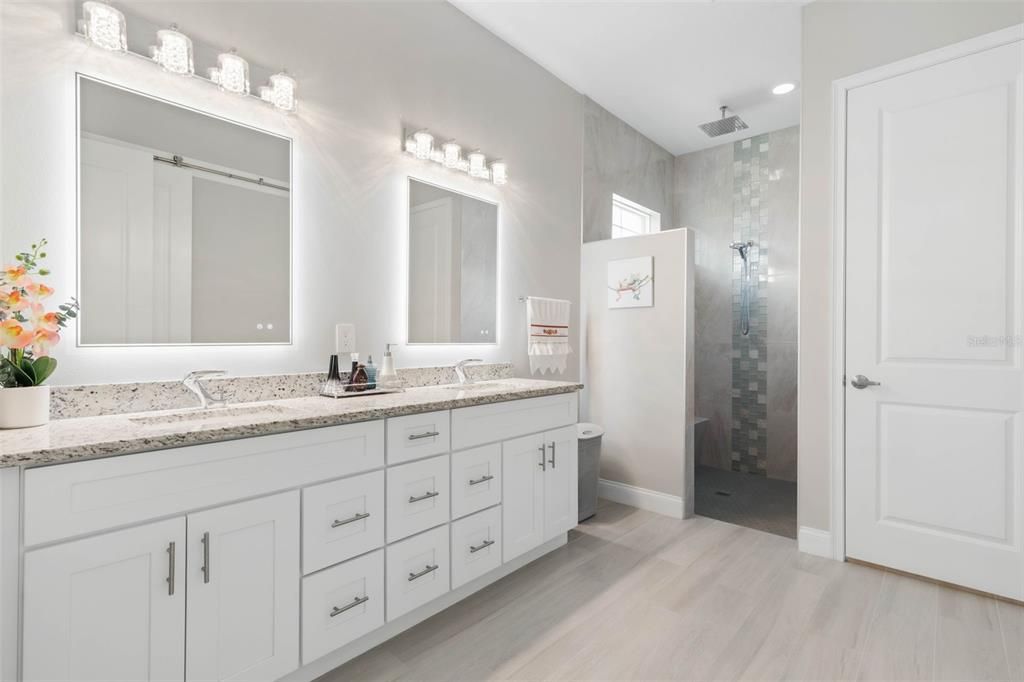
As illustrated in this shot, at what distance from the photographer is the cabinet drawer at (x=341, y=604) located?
1496 mm

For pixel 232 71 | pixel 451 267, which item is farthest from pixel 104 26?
pixel 451 267

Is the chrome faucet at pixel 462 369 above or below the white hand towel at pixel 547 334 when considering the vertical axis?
below

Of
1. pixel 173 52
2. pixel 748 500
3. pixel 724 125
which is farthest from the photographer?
pixel 724 125

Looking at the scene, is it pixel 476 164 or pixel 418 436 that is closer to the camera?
pixel 418 436

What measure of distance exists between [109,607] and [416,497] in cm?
89

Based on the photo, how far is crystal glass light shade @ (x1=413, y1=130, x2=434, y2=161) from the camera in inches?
97.2

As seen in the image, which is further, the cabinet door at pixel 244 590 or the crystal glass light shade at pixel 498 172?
the crystal glass light shade at pixel 498 172

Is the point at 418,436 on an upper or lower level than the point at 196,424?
lower

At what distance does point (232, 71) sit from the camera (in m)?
1.81

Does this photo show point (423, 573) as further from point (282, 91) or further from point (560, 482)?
point (282, 91)

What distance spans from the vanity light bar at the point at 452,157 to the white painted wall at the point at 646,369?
1.00 m

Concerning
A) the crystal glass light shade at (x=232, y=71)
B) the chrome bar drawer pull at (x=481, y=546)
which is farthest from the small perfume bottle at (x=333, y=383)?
the crystal glass light shade at (x=232, y=71)

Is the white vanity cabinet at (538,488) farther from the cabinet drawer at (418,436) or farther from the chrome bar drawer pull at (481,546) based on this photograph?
the cabinet drawer at (418,436)

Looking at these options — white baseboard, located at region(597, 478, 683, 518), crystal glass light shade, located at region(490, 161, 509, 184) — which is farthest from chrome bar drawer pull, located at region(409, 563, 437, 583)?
crystal glass light shade, located at region(490, 161, 509, 184)
